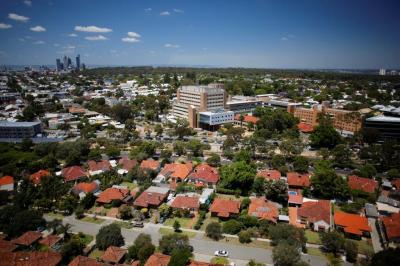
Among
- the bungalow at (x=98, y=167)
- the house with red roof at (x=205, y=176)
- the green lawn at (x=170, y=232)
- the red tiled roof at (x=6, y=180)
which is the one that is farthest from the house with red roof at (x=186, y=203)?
the red tiled roof at (x=6, y=180)

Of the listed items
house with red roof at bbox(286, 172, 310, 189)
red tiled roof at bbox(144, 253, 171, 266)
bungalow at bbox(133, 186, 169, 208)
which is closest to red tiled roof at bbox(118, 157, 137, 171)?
bungalow at bbox(133, 186, 169, 208)

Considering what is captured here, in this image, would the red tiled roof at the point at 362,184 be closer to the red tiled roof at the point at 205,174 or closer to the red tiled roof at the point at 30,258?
the red tiled roof at the point at 205,174

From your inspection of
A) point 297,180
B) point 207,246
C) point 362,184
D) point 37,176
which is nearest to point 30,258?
point 207,246

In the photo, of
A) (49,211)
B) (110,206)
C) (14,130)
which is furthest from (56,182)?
(14,130)

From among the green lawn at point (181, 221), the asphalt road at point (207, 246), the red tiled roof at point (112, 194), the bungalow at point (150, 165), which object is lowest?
the asphalt road at point (207, 246)

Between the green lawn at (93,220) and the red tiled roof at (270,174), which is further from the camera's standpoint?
the red tiled roof at (270,174)

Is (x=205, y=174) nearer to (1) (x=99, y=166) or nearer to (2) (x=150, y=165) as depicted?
(2) (x=150, y=165)
